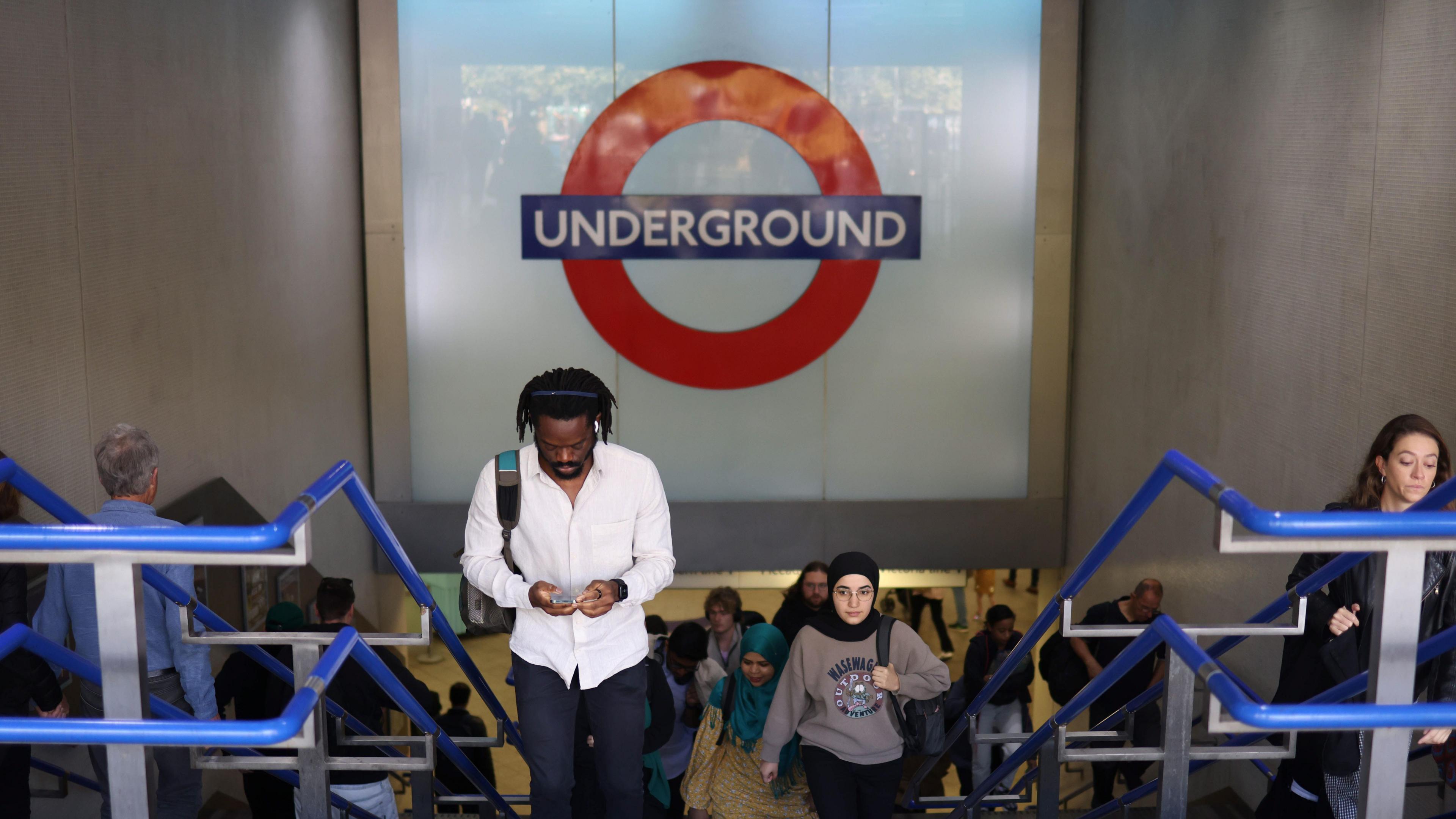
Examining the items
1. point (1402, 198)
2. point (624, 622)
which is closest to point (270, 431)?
point (624, 622)

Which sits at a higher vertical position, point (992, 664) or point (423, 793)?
point (423, 793)

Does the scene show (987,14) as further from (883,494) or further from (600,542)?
(600,542)

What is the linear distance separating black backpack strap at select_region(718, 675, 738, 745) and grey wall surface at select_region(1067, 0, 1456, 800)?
2.25 metres

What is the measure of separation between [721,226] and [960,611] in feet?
9.75

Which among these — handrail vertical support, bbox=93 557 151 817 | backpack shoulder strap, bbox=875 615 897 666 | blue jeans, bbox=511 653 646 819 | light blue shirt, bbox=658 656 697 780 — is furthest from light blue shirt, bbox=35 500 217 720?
backpack shoulder strap, bbox=875 615 897 666

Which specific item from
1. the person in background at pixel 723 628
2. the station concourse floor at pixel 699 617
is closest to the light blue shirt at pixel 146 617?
the person in background at pixel 723 628

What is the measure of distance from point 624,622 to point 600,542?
0.21 metres

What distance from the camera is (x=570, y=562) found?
8.32 ft

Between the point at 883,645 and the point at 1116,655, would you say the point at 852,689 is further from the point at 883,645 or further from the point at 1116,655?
the point at 1116,655

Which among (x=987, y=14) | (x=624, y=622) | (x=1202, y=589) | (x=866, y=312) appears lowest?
Answer: (x=1202, y=589)

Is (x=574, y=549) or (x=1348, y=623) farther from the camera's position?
(x=574, y=549)

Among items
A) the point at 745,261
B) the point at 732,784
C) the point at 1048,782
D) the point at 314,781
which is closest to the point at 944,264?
the point at 745,261

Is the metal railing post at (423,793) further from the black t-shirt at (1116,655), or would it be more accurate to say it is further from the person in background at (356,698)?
the black t-shirt at (1116,655)

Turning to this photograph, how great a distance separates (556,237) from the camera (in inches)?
261
